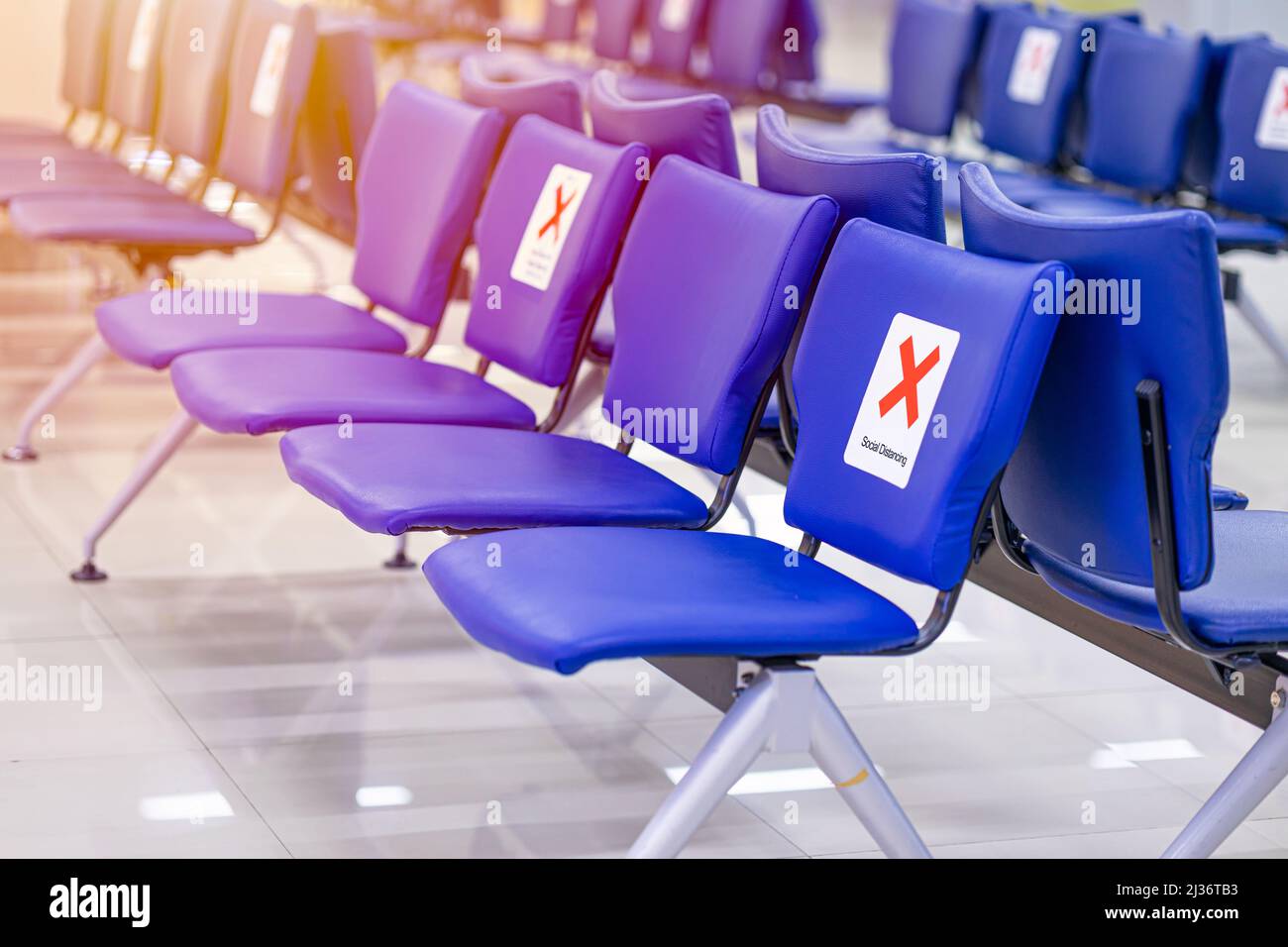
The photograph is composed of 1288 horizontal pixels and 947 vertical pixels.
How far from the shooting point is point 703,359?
8.48 ft

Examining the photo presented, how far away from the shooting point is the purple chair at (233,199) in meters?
4.25

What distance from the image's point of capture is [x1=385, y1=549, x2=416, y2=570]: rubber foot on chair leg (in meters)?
3.63

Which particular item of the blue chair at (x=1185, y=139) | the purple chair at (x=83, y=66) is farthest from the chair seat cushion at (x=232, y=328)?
the purple chair at (x=83, y=66)

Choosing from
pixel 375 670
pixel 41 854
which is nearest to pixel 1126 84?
pixel 375 670

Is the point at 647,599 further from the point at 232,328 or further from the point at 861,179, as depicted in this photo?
the point at 232,328

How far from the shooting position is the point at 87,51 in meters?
5.91

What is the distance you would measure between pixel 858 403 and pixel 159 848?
1.07m

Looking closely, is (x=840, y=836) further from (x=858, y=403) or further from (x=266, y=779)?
(x=266, y=779)

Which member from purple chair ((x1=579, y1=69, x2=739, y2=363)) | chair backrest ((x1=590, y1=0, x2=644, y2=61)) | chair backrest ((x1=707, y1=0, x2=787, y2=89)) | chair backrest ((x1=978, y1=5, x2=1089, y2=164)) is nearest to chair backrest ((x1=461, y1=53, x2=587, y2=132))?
purple chair ((x1=579, y1=69, x2=739, y2=363))

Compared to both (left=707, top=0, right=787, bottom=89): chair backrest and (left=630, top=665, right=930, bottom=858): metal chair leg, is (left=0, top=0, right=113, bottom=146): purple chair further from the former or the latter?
(left=630, top=665, right=930, bottom=858): metal chair leg

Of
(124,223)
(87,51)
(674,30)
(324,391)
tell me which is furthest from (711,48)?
→ (324,391)

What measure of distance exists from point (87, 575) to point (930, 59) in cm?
365

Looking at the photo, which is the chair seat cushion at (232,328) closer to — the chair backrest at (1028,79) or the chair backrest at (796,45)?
the chair backrest at (1028,79)

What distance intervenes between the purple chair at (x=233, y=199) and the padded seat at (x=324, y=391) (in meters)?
0.97
